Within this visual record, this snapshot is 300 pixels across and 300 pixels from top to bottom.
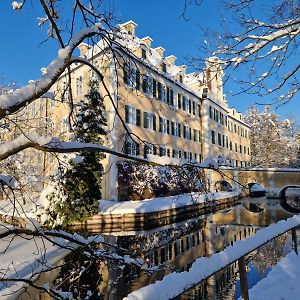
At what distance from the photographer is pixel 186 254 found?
12492 millimetres

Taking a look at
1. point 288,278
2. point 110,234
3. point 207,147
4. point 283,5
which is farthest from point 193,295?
point 207,147

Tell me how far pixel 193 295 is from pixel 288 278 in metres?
2.68

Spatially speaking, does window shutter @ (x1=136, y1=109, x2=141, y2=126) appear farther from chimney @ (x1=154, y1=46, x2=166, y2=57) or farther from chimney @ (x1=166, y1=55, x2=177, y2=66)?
chimney @ (x1=166, y1=55, x2=177, y2=66)

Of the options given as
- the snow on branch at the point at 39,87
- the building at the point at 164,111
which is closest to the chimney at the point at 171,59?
the building at the point at 164,111

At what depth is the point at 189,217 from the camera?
22812 mm

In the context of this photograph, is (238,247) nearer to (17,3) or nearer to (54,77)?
(54,77)

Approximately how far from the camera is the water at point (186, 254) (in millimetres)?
8297

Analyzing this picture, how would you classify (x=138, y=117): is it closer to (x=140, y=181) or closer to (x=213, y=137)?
(x=140, y=181)

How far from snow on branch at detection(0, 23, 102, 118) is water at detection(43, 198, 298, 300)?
1.70m

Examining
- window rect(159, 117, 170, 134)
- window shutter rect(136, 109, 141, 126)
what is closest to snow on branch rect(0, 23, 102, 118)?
window shutter rect(136, 109, 141, 126)

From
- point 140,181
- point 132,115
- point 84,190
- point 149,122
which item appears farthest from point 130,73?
point 149,122

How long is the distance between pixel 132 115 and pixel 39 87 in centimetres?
2464

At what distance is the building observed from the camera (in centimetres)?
343

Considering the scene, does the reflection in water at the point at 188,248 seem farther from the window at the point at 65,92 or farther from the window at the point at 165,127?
the window at the point at 165,127
